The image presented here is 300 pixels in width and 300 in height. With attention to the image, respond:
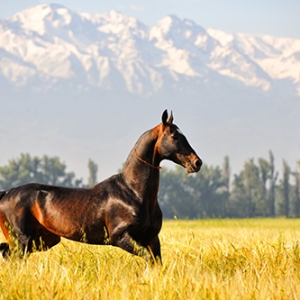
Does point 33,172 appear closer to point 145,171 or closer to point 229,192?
point 229,192

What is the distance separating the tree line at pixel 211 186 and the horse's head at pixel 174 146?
73.9 metres

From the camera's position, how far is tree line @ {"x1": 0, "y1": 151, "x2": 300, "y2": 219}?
8481 centimetres

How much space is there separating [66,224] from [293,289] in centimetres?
303

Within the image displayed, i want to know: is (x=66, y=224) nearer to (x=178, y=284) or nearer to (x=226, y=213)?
(x=178, y=284)

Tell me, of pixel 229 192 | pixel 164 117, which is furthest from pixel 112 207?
pixel 229 192

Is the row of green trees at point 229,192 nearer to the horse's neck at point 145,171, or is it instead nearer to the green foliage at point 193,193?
the green foliage at point 193,193

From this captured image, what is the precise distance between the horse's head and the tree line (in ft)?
243

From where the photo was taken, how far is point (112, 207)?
307 inches

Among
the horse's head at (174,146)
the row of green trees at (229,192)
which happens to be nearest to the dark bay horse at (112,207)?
the horse's head at (174,146)

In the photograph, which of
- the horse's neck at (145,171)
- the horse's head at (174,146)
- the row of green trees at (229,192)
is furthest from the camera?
the row of green trees at (229,192)

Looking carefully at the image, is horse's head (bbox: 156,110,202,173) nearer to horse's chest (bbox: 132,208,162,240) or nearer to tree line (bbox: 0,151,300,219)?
horse's chest (bbox: 132,208,162,240)

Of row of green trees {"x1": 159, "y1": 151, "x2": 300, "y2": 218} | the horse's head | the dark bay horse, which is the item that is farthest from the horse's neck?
row of green trees {"x1": 159, "y1": 151, "x2": 300, "y2": 218}

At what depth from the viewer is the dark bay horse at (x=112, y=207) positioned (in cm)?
752

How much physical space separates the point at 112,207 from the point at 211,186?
85065 millimetres
